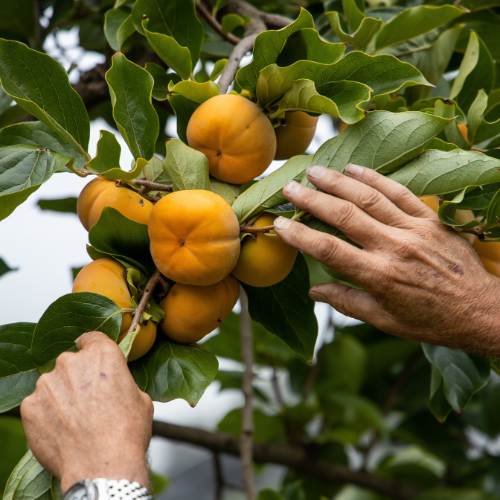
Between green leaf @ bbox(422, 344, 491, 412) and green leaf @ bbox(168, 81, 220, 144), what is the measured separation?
48 centimetres

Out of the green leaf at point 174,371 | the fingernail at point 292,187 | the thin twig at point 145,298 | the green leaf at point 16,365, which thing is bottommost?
the green leaf at point 174,371

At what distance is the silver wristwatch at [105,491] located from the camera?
0.45 m

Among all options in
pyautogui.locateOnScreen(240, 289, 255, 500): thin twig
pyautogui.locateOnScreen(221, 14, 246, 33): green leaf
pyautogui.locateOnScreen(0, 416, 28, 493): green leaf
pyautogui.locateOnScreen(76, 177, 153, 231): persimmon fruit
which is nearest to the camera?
pyautogui.locateOnScreen(76, 177, 153, 231): persimmon fruit

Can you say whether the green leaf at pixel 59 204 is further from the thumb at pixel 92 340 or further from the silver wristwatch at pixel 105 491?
the silver wristwatch at pixel 105 491

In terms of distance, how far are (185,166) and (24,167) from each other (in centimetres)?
17

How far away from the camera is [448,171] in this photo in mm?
554

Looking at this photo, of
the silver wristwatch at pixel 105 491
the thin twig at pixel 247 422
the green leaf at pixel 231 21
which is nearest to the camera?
the silver wristwatch at pixel 105 491

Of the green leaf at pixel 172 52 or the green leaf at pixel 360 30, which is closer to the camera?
the green leaf at pixel 172 52

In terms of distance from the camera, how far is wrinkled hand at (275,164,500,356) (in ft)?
1.80

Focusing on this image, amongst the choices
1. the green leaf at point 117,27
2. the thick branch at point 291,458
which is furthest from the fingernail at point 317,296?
the thick branch at point 291,458

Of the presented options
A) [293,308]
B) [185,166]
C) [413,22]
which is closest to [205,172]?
[185,166]

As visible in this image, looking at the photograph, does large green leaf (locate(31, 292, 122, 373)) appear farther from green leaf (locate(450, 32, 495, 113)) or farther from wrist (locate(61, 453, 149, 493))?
green leaf (locate(450, 32, 495, 113))

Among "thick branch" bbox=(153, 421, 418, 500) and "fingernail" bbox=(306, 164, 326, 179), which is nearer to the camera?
"fingernail" bbox=(306, 164, 326, 179)

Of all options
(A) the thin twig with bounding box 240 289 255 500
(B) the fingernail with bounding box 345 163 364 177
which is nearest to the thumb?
(B) the fingernail with bounding box 345 163 364 177
